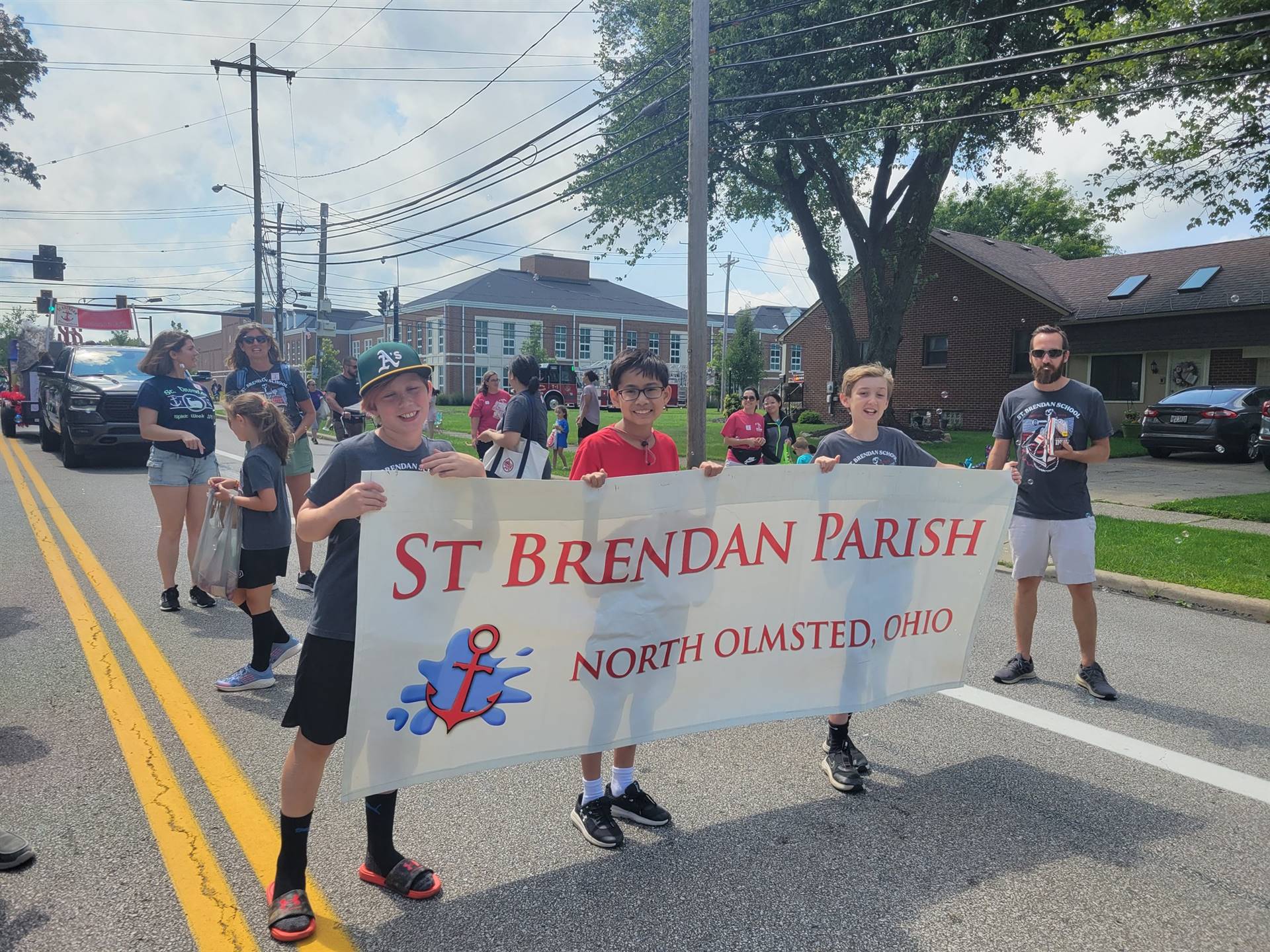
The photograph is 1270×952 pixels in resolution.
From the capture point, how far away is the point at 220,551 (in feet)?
15.7

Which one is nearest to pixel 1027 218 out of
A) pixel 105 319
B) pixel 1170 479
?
pixel 1170 479

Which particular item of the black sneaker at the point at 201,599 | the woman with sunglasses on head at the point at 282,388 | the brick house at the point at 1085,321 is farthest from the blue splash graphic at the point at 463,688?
the brick house at the point at 1085,321

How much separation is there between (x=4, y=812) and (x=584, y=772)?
2198 mm

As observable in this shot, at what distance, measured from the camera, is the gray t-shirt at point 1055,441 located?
4.83 meters

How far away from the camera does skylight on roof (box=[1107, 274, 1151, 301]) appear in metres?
27.2

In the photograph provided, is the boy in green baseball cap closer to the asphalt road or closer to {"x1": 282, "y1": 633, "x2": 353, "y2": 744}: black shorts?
{"x1": 282, "y1": 633, "x2": 353, "y2": 744}: black shorts

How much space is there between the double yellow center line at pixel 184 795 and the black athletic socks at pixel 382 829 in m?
0.20

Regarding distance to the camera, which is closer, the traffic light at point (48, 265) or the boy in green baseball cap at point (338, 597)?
the boy in green baseball cap at point (338, 597)

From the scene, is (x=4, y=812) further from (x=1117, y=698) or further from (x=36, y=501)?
(x=36, y=501)

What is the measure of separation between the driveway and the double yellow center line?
12.3 meters

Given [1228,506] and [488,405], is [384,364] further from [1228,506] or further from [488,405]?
[1228,506]

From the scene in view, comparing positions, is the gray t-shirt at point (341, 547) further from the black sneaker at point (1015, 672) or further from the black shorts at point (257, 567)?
the black sneaker at point (1015, 672)

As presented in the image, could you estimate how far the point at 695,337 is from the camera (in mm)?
13602

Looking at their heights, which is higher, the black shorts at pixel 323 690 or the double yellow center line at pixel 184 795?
the black shorts at pixel 323 690
